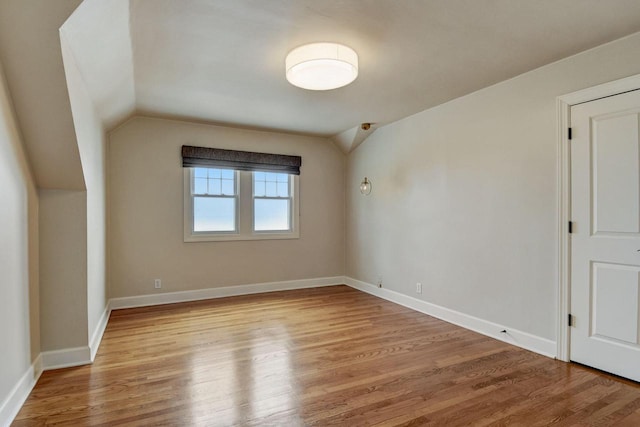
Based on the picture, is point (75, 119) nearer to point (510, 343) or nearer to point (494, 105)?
point (494, 105)

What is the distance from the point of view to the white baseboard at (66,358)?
2633 millimetres

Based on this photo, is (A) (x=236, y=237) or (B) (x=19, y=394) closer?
(B) (x=19, y=394)

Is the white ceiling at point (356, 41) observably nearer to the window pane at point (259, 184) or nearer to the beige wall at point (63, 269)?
the beige wall at point (63, 269)

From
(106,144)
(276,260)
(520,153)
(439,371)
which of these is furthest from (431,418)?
(106,144)

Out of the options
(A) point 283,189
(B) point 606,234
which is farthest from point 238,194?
(B) point 606,234

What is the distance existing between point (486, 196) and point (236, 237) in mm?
3366

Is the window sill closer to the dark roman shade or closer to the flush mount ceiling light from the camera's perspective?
the dark roman shade

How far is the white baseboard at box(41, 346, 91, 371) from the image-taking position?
2633 millimetres

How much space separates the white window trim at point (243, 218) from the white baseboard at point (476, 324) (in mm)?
1638

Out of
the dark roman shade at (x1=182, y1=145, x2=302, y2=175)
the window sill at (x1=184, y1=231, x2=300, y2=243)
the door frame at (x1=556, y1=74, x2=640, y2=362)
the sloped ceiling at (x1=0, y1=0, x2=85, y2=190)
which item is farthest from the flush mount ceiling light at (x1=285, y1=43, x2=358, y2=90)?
the window sill at (x1=184, y1=231, x2=300, y2=243)

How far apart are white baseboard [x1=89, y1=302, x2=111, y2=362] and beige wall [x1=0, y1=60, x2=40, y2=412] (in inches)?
14.7

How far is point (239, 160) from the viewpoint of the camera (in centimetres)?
498

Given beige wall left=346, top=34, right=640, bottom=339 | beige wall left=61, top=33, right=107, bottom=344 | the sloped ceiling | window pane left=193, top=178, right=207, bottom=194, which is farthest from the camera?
window pane left=193, top=178, right=207, bottom=194

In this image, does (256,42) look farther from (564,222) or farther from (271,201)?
(271,201)
